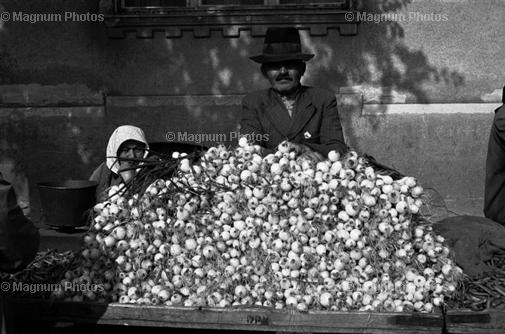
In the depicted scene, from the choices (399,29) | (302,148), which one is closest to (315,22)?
(399,29)

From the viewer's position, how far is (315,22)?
838 cm

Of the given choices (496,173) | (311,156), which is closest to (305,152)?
(311,156)

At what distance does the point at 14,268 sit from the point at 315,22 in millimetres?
5988

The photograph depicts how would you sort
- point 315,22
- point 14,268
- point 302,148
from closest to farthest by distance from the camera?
point 14,268, point 302,148, point 315,22

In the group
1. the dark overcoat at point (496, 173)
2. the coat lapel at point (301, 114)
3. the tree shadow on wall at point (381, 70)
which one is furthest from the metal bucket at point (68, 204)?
the tree shadow on wall at point (381, 70)

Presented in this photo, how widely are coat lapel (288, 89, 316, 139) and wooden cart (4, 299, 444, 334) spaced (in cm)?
159

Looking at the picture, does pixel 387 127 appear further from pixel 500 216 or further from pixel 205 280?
pixel 205 280

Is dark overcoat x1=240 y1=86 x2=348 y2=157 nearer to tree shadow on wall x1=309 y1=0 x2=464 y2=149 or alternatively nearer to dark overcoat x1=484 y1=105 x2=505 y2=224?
dark overcoat x1=484 y1=105 x2=505 y2=224

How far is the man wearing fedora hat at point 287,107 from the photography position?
4.73 metres

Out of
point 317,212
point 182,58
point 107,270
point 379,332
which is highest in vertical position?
point 182,58

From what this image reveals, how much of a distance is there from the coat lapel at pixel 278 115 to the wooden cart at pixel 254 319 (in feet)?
5.26

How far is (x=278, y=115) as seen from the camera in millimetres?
4777

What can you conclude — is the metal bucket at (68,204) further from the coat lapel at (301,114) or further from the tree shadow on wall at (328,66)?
the tree shadow on wall at (328,66)

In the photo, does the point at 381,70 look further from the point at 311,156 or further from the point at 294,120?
the point at 311,156
